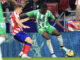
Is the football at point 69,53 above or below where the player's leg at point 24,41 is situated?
below

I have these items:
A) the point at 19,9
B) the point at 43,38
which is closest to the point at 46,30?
the point at 43,38

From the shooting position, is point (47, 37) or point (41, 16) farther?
point (41, 16)

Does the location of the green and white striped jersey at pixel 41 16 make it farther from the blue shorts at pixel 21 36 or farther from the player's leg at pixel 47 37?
the blue shorts at pixel 21 36

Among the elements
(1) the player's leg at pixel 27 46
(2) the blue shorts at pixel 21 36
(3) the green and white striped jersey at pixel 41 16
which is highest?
(3) the green and white striped jersey at pixel 41 16

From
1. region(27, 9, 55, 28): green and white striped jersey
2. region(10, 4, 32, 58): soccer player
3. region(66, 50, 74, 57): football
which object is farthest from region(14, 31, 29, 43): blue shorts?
region(66, 50, 74, 57): football

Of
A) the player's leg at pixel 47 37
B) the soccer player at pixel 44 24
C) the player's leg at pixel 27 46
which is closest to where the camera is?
the player's leg at pixel 27 46

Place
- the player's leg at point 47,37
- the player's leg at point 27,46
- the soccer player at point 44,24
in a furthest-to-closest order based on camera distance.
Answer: the soccer player at point 44,24 < the player's leg at point 47,37 < the player's leg at point 27,46

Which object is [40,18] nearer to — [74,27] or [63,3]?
[74,27]

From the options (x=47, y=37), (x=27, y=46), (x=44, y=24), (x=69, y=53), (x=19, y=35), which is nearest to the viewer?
(x=27, y=46)

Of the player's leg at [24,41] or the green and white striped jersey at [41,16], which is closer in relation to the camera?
the player's leg at [24,41]

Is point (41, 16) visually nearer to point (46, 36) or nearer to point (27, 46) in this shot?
point (46, 36)

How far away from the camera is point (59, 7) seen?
1661 cm

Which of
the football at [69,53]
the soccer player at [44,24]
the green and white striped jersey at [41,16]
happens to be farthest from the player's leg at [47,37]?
the football at [69,53]

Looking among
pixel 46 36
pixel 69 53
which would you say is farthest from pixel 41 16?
pixel 69 53
